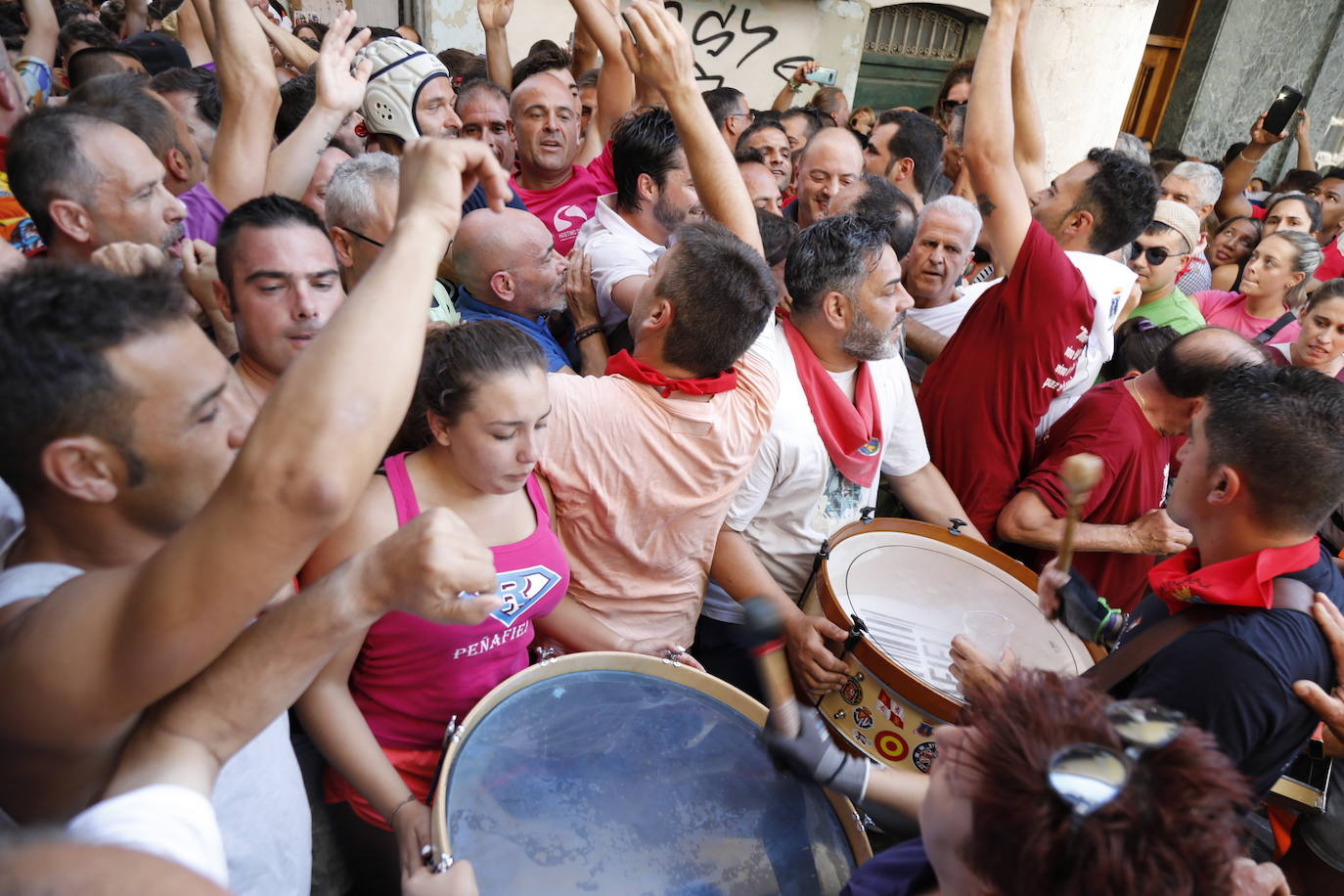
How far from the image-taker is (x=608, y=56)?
3965mm

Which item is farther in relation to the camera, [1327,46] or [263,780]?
[1327,46]

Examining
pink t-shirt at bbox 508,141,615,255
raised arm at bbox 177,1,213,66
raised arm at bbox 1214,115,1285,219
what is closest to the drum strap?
pink t-shirt at bbox 508,141,615,255

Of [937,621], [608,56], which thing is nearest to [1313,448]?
[937,621]

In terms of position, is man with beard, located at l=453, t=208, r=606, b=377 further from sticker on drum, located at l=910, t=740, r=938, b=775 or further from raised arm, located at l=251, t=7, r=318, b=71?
raised arm, located at l=251, t=7, r=318, b=71

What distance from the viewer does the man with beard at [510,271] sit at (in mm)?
2840

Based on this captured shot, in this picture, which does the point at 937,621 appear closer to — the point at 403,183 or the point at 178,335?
the point at 403,183

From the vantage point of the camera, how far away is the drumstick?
61.9 inches

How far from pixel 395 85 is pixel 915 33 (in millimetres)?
9988

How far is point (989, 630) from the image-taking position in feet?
8.15

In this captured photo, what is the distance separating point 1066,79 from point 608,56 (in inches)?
165

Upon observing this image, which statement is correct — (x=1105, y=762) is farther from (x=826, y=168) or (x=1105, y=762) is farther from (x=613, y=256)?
(x=826, y=168)

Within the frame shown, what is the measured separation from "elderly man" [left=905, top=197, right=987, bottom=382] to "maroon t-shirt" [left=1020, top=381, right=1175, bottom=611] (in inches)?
37.1

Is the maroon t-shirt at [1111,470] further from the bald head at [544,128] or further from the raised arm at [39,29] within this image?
the raised arm at [39,29]

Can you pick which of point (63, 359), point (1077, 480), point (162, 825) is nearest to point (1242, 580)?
point (1077, 480)
